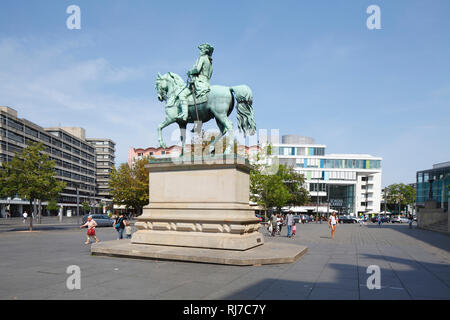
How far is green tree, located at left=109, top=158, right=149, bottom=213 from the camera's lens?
42.1 meters

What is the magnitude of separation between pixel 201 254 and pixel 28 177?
23.3m

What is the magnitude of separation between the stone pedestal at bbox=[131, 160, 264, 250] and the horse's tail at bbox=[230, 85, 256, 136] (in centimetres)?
157

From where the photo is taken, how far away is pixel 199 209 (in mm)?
11289

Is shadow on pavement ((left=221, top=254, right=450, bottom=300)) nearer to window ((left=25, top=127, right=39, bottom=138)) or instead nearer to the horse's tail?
the horse's tail

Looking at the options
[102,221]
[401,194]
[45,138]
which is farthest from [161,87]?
[401,194]

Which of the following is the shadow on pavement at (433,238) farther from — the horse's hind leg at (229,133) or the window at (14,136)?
the window at (14,136)

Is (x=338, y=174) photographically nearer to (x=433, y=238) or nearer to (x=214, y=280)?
(x=433, y=238)

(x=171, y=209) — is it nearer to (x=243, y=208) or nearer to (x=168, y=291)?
(x=243, y=208)

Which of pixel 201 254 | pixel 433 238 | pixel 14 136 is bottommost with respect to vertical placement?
pixel 433 238

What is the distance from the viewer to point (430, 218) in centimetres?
3691

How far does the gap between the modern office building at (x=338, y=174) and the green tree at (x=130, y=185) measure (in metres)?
52.7

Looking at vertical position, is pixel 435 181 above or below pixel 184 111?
below
